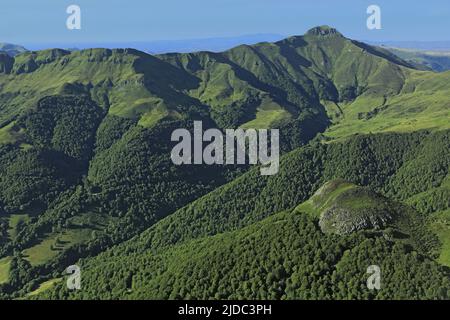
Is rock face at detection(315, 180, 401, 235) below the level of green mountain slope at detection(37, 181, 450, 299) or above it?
above

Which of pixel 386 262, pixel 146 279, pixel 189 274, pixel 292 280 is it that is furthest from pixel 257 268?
pixel 146 279

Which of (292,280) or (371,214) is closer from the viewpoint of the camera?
(292,280)

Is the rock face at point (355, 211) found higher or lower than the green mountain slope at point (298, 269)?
higher

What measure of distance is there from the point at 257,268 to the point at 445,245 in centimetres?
6492

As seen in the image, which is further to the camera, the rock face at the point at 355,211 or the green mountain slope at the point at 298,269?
the rock face at the point at 355,211

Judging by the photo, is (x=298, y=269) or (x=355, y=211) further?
(x=355, y=211)

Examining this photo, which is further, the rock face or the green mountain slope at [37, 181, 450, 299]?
the rock face

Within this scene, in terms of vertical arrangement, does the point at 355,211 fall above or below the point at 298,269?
above
